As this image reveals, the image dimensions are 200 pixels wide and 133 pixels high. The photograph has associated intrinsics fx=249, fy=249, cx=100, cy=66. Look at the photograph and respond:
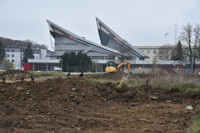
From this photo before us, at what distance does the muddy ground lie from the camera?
17.8 ft

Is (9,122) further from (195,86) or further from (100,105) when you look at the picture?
(195,86)

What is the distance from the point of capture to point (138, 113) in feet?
24.1

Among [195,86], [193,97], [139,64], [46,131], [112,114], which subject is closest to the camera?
[46,131]

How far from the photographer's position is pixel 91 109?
316 inches

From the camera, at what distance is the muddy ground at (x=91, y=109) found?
5422mm

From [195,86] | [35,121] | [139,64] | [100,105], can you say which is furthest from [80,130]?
[139,64]

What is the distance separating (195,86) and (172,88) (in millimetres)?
1223

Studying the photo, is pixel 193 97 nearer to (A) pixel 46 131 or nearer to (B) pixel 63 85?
(B) pixel 63 85

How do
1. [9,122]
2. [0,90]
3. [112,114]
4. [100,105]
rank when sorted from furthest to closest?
[0,90] → [100,105] → [112,114] → [9,122]

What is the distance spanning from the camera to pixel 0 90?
34.1 feet

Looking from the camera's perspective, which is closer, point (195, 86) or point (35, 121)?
point (35, 121)

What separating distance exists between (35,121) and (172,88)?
674 cm

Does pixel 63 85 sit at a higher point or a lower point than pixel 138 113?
higher

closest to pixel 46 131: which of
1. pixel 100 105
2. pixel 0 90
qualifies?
pixel 100 105
